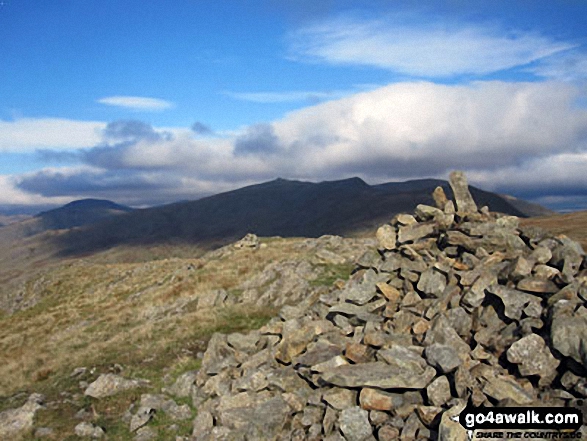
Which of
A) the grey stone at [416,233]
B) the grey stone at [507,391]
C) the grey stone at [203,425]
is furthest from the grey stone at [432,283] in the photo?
the grey stone at [203,425]

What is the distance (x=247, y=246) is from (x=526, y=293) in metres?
61.2

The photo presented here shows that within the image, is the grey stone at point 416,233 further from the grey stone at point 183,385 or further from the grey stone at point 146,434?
the grey stone at point 146,434

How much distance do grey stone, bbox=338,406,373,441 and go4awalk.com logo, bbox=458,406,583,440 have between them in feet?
10.2

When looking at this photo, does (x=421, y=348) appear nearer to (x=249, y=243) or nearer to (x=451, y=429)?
(x=451, y=429)

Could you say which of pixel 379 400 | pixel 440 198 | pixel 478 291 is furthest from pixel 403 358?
pixel 440 198

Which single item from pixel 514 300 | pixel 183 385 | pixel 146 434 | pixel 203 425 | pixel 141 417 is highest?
pixel 514 300

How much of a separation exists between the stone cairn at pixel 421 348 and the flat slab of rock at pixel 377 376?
4cm

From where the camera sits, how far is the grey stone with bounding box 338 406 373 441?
14641 millimetres

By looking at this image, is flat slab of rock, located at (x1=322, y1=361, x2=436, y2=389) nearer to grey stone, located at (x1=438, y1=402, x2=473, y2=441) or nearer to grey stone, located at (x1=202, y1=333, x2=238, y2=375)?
grey stone, located at (x1=438, y1=402, x2=473, y2=441)

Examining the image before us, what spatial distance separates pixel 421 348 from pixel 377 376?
90.2 inches

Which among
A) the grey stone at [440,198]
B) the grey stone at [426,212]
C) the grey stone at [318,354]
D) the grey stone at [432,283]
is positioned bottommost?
the grey stone at [318,354]

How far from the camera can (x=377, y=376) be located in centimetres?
1555

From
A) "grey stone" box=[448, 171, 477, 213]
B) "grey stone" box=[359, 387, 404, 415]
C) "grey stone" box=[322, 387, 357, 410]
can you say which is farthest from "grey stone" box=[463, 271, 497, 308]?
"grey stone" box=[448, 171, 477, 213]

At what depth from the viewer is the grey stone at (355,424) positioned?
14641mm
